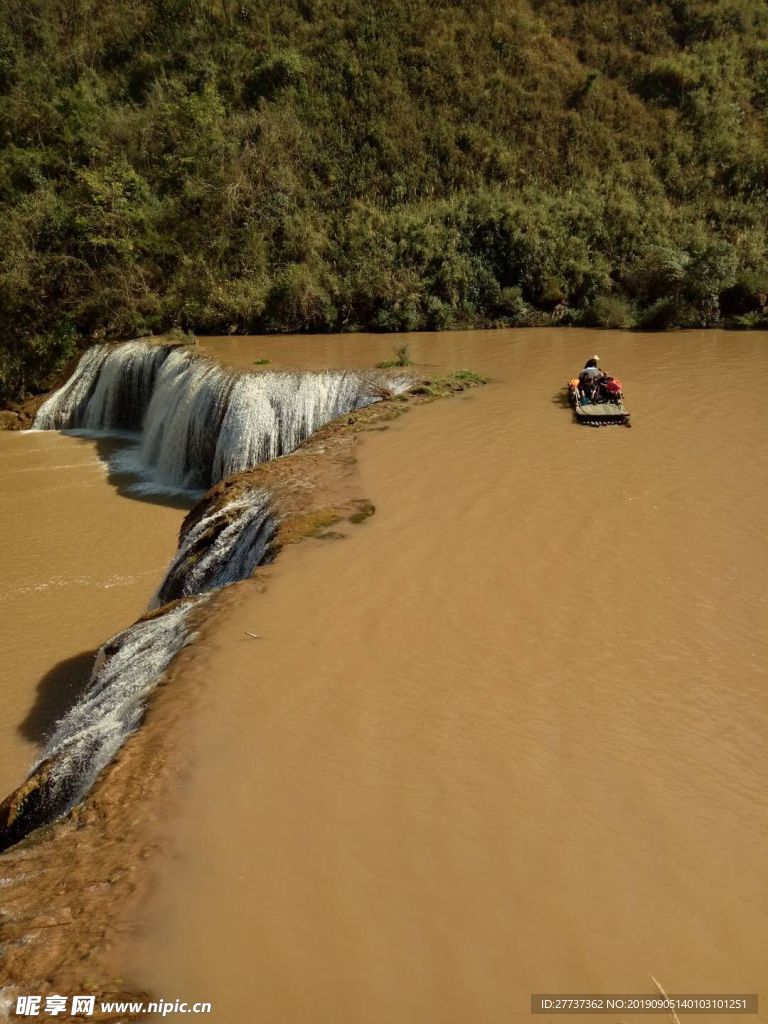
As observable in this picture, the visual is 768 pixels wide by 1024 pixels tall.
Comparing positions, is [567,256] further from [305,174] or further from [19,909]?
[19,909]

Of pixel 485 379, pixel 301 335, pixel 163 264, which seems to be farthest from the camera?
pixel 163 264

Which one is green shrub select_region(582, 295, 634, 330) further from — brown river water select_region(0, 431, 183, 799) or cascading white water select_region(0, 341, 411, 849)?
brown river water select_region(0, 431, 183, 799)

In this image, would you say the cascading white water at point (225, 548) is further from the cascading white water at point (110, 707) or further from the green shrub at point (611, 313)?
the green shrub at point (611, 313)

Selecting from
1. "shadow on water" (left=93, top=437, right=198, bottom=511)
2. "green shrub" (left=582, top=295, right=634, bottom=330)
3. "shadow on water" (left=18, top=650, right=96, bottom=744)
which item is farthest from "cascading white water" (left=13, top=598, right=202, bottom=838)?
"green shrub" (left=582, top=295, right=634, bottom=330)

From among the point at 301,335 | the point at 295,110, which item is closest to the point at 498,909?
the point at 301,335

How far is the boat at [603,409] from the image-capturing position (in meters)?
10.8

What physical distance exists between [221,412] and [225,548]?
6.72 meters

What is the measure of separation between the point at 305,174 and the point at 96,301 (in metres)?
8.95

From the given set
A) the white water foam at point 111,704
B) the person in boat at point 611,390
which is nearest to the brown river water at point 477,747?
the white water foam at point 111,704

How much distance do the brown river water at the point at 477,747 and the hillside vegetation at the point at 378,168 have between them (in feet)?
42.5

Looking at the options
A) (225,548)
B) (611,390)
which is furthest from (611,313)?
(225,548)

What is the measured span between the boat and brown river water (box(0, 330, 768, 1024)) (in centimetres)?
127

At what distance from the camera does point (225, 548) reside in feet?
25.2

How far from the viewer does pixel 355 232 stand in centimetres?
2259
